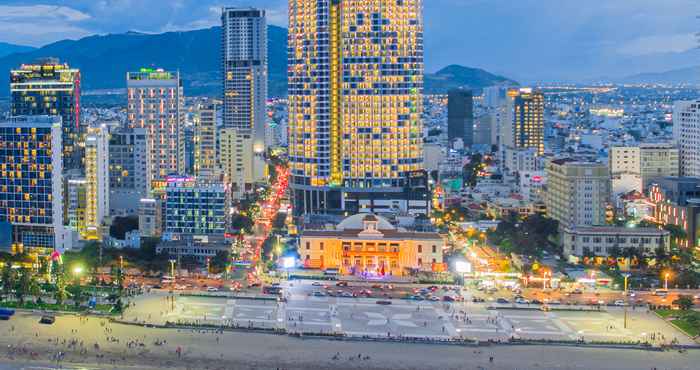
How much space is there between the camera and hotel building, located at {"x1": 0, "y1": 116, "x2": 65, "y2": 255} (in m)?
63.2

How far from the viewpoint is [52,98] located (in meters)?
84.8

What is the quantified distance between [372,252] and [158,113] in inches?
1427

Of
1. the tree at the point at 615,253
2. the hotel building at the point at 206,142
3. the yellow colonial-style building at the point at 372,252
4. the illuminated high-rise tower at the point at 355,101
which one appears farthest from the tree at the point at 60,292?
the hotel building at the point at 206,142

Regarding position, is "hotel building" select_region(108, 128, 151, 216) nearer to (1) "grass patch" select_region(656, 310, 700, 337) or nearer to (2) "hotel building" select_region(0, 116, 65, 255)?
(2) "hotel building" select_region(0, 116, 65, 255)

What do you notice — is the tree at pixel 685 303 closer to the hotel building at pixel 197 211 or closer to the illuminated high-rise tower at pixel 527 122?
the hotel building at pixel 197 211

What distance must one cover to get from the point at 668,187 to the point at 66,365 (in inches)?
1891

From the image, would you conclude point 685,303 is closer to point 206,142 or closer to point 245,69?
point 206,142

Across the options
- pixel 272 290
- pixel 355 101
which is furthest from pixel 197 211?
pixel 355 101

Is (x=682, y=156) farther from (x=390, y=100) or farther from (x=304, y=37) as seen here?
(x=304, y=37)

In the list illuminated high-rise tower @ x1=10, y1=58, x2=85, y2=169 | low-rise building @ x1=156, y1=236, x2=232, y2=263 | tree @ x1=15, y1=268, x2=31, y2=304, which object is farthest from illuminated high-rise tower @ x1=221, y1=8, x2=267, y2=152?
tree @ x1=15, y1=268, x2=31, y2=304

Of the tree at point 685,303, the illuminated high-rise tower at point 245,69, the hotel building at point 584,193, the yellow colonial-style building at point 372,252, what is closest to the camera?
the tree at point 685,303

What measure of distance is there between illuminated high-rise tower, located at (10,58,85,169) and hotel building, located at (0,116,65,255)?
19612 millimetres

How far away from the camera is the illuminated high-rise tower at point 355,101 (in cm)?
7681

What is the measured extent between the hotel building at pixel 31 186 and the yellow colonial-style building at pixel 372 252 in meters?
15.8
